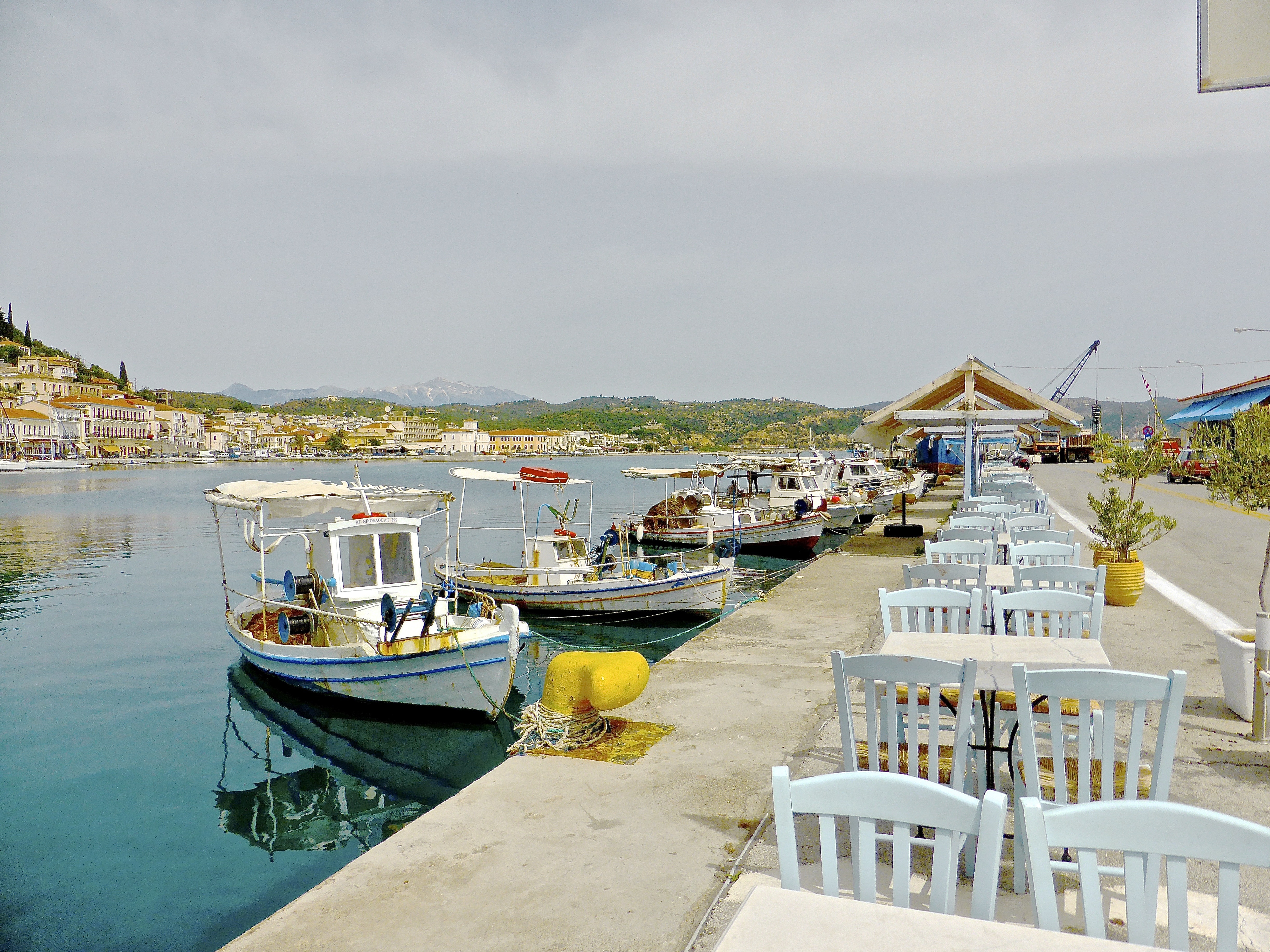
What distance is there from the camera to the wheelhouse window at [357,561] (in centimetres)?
1120

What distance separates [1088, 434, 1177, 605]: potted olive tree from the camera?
326 inches

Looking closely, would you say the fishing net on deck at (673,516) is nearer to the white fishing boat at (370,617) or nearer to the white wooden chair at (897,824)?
the white fishing boat at (370,617)

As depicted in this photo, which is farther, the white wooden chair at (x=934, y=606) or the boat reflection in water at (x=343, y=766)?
the boat reflection in water at (x=343, y=766)

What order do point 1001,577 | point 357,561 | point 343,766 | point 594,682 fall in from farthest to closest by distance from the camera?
point 357,561
point 343,766
point 1001,577
point 594,682

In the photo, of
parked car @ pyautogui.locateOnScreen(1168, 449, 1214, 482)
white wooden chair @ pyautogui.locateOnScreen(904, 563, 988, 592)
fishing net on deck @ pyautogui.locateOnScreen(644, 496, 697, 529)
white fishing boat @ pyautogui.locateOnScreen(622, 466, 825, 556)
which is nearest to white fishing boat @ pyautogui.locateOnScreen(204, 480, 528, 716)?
white wooden chair @ pyautogui.locateOnScreen(904, 563, 988, 592)

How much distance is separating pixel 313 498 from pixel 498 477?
3.66m

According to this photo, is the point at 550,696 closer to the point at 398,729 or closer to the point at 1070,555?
the point at 1070,555

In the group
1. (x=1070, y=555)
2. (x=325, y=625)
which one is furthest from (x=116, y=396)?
(x=1070, y=555)

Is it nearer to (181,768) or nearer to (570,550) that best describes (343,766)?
(181,768)

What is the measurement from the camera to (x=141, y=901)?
21.2 ft

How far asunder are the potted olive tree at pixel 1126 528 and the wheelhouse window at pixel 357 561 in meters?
9.37

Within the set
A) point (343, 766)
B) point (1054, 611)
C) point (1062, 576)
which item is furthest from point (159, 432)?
point (1054, 611)

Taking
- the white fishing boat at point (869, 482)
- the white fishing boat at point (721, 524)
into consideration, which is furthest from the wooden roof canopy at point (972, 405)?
the white fishing boat at point (869, 482)

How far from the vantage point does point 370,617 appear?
1101cm
